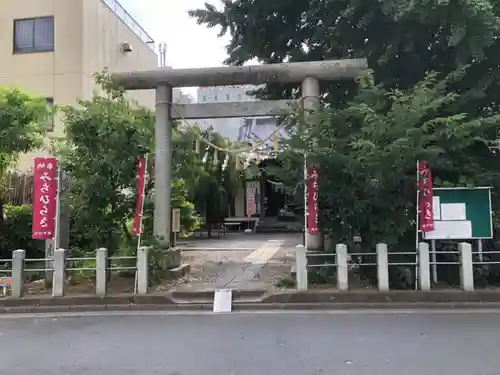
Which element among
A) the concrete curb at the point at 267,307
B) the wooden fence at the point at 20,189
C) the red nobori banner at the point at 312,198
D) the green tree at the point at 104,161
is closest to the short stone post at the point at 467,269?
the concrete curb at the point at 267,307

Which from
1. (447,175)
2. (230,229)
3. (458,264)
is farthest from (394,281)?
(230,229)

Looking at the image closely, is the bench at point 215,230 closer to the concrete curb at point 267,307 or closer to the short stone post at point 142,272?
the short stone post at point 142,272

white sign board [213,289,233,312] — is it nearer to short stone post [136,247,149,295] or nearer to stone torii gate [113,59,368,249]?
short stone post [136,247,149,295]

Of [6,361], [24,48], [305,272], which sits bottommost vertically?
[6,361]

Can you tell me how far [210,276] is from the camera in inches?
468

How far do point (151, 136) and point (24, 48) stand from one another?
36.6ft

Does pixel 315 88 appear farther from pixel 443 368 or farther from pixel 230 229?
pixel 230 229

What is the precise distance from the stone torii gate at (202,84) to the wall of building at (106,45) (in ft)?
21.5

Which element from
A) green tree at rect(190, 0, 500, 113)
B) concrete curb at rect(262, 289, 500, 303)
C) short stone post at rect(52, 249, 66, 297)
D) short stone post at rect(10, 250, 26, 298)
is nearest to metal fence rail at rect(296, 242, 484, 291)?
concrete curb at rect(262, 289, 500, 303)

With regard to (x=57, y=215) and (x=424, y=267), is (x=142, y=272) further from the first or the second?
(x=424, y=267)

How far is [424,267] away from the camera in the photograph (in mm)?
9523

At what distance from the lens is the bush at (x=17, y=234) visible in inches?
571

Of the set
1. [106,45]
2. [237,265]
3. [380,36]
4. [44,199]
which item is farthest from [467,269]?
[106,45]

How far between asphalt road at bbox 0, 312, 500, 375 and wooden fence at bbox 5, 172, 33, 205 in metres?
8.48
